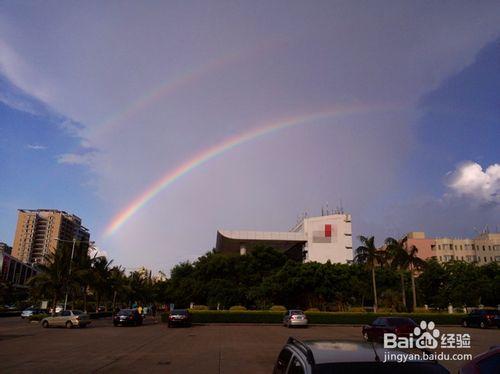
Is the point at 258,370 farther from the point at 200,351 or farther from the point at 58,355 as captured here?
the point at 58,355

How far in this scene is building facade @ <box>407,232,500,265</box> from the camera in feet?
396

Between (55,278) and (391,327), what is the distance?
123 ft

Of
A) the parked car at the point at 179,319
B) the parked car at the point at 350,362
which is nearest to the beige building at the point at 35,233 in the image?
the parked car at the point at 179,319

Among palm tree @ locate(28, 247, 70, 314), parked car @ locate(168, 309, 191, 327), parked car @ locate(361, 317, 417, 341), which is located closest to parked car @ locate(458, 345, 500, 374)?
parked car @ locate(361, 317, 417, 341)

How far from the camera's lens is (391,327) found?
20.5 m

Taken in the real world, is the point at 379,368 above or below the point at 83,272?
below

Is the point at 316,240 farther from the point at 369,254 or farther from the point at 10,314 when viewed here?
the point at 10,314

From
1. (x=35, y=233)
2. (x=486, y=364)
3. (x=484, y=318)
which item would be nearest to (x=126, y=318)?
(x=484, y=318)

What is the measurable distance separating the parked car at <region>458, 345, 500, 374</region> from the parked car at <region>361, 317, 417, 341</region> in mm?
16387

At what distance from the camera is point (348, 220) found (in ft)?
332

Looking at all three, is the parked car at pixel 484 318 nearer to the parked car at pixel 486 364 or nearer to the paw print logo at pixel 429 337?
the paw print logo at pixel 429 337

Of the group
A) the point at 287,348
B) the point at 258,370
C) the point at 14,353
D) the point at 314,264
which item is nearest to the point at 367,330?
the point at 258,370

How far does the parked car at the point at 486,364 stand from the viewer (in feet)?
14.7

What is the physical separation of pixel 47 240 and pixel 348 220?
148 meters
